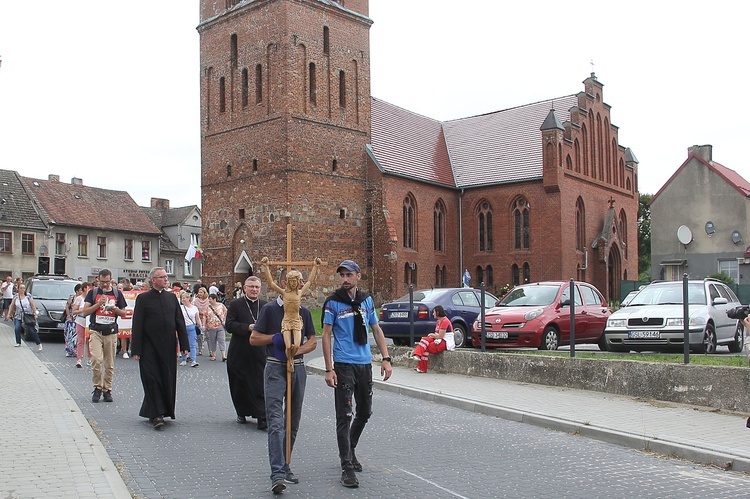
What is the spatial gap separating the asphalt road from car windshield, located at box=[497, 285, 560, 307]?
18.9ft

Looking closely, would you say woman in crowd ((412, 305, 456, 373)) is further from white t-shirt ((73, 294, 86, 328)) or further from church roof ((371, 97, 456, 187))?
church roof ((371, 97, 456, 187))

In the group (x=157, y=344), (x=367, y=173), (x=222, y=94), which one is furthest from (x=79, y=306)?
(x=222, y=94)

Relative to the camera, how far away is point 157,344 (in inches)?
391

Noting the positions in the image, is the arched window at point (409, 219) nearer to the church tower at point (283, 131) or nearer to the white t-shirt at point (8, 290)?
the church tower at point (283, 131)

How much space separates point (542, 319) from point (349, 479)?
984 cm

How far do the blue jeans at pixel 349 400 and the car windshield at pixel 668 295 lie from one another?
9.90 meters

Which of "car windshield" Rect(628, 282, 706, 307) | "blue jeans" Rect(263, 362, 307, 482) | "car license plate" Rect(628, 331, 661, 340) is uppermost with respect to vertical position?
"car windshield" Rect(628, 282, 706, 307)

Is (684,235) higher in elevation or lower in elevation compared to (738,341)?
higher

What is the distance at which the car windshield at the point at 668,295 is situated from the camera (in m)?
15.3

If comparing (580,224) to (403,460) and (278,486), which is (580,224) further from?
(278,486)

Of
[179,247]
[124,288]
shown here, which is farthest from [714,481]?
[179,247]

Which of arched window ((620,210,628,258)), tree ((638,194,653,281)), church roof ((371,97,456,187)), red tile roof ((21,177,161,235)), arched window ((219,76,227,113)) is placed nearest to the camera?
arched window ((219,76,227,113))

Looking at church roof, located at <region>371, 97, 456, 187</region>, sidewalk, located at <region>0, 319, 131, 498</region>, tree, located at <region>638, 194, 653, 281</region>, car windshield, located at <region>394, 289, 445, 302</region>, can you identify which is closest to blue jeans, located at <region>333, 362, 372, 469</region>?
sidewalk, located at <region>0, 319, 131, 498</region>

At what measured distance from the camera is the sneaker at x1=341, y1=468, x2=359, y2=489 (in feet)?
21.6
